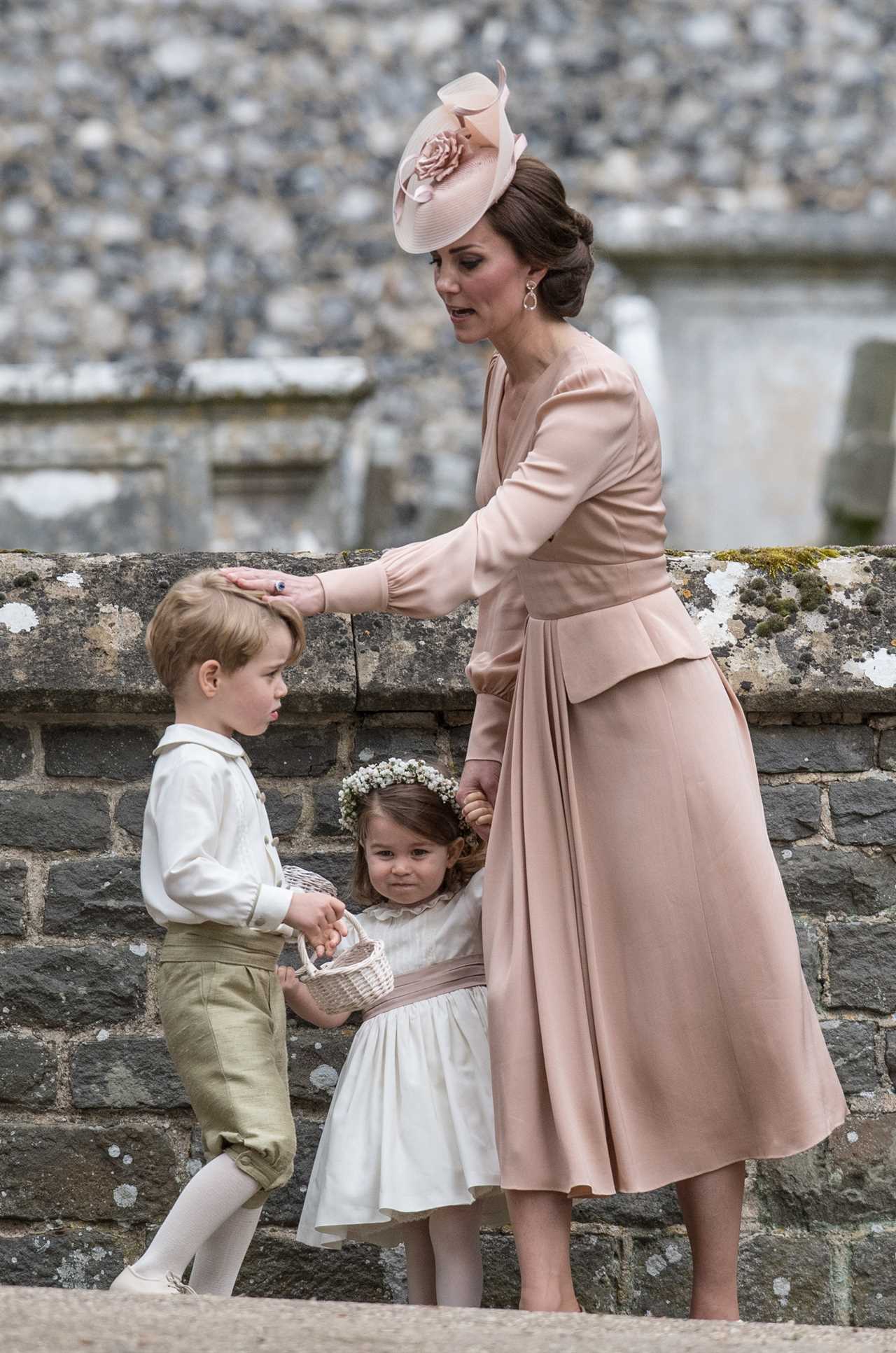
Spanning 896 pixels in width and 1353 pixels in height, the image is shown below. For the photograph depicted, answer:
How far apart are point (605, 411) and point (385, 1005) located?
3.59 ft

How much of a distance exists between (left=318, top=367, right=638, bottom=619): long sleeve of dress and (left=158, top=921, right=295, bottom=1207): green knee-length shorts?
0.59 meters

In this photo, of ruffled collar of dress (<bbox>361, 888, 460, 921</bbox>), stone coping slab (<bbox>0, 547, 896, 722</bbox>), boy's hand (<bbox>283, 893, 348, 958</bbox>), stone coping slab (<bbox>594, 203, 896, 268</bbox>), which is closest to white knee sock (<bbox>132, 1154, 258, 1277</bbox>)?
boy's hand (<bbox>283, 893, 348, 958</bbox>)

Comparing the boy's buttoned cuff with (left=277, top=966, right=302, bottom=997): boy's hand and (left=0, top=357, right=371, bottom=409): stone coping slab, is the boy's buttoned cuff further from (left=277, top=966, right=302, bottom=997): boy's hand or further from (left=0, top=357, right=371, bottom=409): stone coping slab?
(left=0, top=357, right=371, bottom=409): stone coping slab

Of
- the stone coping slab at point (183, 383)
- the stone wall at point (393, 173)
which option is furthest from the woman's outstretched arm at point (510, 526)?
the stone wall at point (393, 173)

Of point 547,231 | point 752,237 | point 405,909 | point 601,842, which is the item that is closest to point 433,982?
point 405,909

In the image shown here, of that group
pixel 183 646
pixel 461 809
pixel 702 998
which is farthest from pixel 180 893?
pixel 702 998

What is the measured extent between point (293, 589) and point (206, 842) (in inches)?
17.3

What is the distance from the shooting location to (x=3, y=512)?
8.27 metres

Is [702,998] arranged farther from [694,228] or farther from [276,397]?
[694,228]

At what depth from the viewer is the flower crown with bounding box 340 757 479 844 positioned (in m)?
3.02

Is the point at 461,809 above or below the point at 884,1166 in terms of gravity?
above

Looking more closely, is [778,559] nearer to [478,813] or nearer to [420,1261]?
[478,813]

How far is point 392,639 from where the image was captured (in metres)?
3.33

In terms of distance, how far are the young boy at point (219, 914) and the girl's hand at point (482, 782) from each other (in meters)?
0.39
